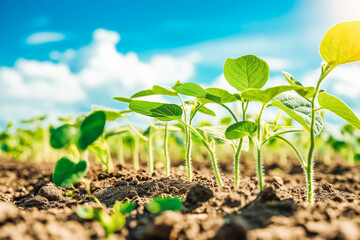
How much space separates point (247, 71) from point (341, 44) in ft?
1.29

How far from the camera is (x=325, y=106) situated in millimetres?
1423

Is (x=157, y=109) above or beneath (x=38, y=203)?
above

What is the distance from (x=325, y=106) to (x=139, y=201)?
3.21 ft

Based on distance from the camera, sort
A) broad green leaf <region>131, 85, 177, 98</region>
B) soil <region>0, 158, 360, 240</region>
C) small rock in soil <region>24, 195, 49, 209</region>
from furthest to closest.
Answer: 1. small rock in soil <region>24, 195, 49, 209</region>
2. broad green leaf <region>131, 85, 177, 98</region>
3. soil <region>0, 158, 360, 240</region>

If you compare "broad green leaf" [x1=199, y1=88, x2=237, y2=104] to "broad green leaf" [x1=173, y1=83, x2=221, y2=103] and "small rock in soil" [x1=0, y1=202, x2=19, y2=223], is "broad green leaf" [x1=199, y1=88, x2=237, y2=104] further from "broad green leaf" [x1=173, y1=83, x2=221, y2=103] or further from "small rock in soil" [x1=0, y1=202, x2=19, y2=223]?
"small rock in soil" [x1=0, y1=202, x2=19, y2=223]

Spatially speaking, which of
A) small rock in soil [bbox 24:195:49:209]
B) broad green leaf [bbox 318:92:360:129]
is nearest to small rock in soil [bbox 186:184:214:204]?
broad green leaf [bbox 318:92:360:129]

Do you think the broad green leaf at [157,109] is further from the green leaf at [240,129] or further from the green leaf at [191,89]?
the green leaf at [240,129]

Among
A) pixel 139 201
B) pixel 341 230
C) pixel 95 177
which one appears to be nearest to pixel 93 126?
pixel 139 201

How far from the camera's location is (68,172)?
123 cm

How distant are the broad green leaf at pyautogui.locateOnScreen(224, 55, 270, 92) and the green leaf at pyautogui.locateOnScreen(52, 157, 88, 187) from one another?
2.50 ft

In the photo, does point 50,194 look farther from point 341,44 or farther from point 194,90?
point 341,44

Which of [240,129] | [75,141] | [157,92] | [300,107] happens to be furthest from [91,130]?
[300,107]

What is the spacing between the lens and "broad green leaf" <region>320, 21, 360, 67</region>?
1240 millimetres

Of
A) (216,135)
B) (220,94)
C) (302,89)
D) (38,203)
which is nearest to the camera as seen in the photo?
(302,89)
